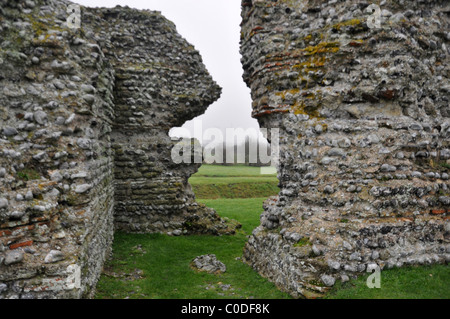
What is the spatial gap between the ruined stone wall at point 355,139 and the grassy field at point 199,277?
0.25 metres

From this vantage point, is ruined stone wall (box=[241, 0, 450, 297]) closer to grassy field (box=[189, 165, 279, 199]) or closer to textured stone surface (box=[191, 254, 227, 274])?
textured stone surface (box=[191, 254, 227, 274])

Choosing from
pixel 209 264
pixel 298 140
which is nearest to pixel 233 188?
pixel 209 264

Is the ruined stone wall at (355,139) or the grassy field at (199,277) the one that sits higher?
the ruined stone wall at (355,139)

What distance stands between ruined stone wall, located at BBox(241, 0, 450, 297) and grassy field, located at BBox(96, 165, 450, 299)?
252 mm

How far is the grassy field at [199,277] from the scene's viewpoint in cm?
462

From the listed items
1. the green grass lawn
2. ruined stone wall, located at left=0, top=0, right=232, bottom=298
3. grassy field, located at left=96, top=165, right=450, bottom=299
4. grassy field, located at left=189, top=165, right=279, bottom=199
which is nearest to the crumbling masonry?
ruined stone wall, located at left=0, top=0, right=232, bottom=298

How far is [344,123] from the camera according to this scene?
19.1 feet

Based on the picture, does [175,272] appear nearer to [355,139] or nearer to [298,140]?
[298,140]

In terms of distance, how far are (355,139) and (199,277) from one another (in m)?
4.10

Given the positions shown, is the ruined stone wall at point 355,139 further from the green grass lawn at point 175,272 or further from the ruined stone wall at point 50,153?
the ruined stone wall at point 50,153

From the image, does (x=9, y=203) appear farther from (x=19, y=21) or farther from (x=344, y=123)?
(x=344, y=123)

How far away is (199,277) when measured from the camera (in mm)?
6500

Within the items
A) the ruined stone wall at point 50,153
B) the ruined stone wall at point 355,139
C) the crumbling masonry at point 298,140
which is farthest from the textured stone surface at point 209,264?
the ruined stone wall at point 50,153
